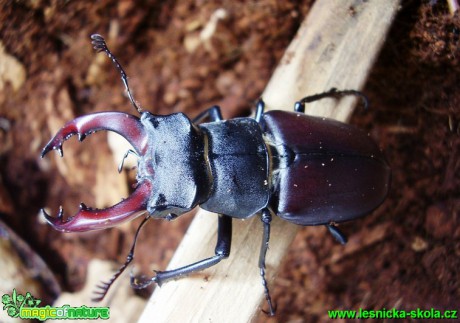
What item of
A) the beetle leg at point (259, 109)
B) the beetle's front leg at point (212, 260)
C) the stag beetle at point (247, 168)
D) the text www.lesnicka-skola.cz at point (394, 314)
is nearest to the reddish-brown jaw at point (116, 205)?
the stag beetle at point (247, 168)

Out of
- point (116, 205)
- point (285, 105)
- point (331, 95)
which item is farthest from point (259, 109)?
point (116, 205)

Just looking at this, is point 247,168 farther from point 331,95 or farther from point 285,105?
point 331,95

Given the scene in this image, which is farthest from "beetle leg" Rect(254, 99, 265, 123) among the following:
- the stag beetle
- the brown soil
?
the brown soil

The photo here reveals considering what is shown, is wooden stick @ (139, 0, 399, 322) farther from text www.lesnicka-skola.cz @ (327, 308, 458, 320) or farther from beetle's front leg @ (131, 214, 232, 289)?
text www.lesnicka-skola.cz @ (327, 308, 458, 320)

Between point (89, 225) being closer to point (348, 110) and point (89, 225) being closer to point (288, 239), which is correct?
point (288, 239)

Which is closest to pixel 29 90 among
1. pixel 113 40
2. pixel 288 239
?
pixel 113 40

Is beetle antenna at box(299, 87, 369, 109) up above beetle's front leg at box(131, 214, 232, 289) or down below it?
above
